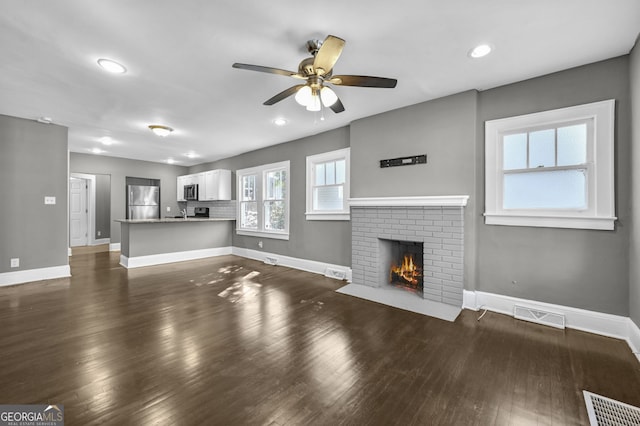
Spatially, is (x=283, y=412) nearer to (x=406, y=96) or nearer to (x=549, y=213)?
(x=549, y=213)

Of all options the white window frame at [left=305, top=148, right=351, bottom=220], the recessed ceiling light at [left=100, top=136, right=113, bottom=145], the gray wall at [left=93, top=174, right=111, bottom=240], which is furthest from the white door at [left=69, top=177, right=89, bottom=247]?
the white window frame at [left=305, top=148, right=351, bottom=220]

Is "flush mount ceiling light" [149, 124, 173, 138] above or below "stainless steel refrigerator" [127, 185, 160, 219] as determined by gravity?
above

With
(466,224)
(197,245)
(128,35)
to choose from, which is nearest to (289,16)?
(128,35)

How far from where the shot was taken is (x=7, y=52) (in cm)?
238

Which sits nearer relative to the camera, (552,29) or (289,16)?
(289,16)

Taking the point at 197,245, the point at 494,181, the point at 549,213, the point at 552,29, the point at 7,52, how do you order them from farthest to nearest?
the point at 197,245, the point at 494,181, the point at 549,213, the point at 7,52, the point at 552,29

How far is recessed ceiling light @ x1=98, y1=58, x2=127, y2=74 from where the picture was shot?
8.29 feet

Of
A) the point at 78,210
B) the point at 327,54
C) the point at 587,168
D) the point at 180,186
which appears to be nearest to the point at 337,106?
the point at 327,54

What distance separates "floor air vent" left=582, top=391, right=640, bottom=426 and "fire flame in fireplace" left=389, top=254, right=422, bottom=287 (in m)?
2.34

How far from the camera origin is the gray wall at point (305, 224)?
4707 millimetres

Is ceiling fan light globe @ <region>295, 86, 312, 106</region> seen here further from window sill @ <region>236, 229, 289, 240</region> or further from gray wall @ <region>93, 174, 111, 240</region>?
gray wall @ <region>93, 174, 111, 240</region>

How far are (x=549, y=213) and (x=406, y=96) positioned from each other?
2074 mm

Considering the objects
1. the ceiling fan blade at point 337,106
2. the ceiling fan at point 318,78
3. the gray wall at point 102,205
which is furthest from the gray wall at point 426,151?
the gray wall at point 102,205

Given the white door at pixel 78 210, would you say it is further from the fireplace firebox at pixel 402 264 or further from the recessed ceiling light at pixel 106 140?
the fireplace firebox at pixel 402 264
